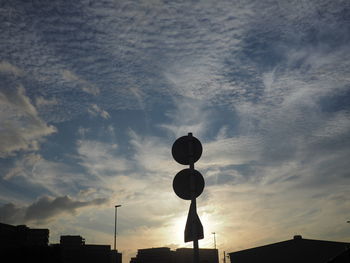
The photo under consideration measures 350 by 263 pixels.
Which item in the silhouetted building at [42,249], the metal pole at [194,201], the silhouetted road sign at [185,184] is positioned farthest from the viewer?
the silhouetted building at [42,249]

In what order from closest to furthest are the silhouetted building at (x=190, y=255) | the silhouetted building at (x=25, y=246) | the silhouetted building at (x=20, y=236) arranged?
1. the silhouetted building at (x=25, y=246)
2. the silhouetted building at (x=20, y=236)
3. the silhouetted building at (x=190, y=255)

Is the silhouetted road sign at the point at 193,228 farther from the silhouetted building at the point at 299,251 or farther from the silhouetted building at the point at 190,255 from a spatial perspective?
the silhouetted building at the point at 190,255

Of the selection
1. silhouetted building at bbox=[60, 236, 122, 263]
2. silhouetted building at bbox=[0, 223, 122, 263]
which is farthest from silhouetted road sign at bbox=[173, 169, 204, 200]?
silhouetted building at bbox=[60, 236, 122, 263]

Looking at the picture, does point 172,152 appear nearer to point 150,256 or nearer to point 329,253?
point 329,253

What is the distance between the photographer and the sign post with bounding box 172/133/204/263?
18.3 feet

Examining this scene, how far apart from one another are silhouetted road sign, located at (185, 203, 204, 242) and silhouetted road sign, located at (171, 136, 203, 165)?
50.9 inches

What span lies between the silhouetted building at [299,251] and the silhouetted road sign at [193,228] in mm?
38753

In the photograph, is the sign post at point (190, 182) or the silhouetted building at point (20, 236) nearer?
the sign post at point (190, 182)

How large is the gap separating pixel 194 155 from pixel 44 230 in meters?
44.2

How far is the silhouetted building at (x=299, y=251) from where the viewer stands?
126 feet

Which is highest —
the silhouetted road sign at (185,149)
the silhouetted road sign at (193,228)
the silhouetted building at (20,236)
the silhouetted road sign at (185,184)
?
the silhouetted building at (20,236)

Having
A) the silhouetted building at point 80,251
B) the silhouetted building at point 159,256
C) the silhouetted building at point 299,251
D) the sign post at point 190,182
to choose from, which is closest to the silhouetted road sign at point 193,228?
the sign post at point 190,182

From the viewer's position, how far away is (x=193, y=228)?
5.55m

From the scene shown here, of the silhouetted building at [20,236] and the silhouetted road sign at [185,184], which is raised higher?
the silhouetted building at [20,236]
